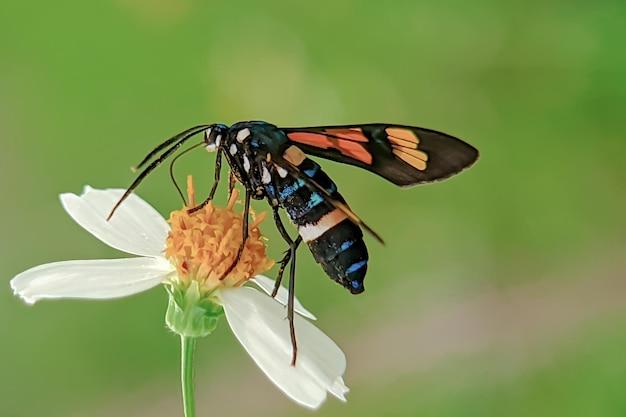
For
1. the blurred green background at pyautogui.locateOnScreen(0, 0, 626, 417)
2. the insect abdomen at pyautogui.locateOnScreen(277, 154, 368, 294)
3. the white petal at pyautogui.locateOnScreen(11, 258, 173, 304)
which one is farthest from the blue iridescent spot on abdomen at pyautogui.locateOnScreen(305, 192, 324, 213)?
the blurred green background at pyautogui.locateOnScreen(0, 0, 626, 417)

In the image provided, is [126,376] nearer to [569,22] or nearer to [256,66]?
[256,66]

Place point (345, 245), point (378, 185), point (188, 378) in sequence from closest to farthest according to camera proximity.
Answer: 1. point (188, 378)
2. point (345, 245)
3. point (378, 185)

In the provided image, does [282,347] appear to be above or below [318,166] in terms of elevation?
below

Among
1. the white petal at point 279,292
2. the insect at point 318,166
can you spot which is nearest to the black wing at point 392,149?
the insect at point 318,166

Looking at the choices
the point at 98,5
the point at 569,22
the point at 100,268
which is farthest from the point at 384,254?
the point at 100,268

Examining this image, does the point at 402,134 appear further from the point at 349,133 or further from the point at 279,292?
the point at 279,292

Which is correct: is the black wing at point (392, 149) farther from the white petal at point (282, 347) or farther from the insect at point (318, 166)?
the white petal at point (282, 347)

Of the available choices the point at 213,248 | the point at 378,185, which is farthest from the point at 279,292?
the point at 378,185
